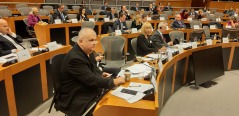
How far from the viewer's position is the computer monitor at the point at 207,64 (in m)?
3.59

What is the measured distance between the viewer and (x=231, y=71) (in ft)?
15.4

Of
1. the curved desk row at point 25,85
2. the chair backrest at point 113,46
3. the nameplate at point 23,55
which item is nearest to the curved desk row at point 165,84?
the chair backrest at point 113,46

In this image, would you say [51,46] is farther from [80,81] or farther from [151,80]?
[151,80]

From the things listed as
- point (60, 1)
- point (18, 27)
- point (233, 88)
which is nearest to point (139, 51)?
point (233, 88)

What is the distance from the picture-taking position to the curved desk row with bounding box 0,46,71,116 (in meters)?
2.23

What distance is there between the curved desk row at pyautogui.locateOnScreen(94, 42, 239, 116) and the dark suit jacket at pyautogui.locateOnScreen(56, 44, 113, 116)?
0.20 m

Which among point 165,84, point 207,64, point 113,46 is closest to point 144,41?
point 113,46

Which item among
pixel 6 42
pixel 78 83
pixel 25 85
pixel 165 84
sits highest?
pixel 6 42

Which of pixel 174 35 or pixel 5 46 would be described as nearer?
pixel 5 46

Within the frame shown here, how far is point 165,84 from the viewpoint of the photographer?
2.96 m

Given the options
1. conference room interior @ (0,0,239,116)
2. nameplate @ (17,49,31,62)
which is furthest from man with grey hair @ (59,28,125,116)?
nameplate @ (17,49,31,62)

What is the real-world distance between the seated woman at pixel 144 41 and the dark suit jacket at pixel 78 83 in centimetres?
193

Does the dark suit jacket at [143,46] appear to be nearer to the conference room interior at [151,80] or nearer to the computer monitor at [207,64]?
the conference room interior at [151,80]

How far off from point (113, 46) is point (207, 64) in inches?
74.6
